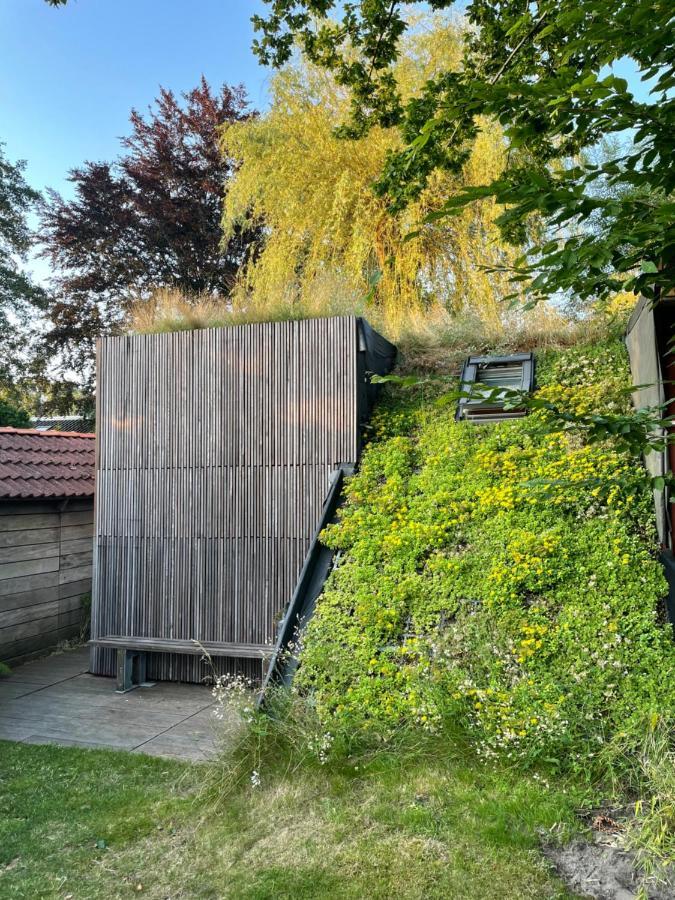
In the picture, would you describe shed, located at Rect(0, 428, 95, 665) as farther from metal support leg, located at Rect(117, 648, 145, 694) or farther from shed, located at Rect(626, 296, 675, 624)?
shed, located at Rect(626, 296, 675, 624)

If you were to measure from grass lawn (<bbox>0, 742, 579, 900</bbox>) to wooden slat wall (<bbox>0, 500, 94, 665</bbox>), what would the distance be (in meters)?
3.23

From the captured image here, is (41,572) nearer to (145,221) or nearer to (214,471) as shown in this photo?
(214,471)

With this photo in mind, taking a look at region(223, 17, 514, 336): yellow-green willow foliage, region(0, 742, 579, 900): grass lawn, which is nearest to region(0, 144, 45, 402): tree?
region(223, 17, 514, 336): yellow-green willow foliage

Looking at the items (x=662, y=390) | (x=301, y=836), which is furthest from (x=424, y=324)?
(x=301, y=836)

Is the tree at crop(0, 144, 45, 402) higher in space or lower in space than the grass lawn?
higher

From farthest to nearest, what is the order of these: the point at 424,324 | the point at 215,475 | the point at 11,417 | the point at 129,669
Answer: the point at 11,417 < the point at 424,324 < the point at 215,475 < the point at 129,669

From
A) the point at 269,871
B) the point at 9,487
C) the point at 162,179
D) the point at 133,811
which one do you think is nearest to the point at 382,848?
the point at 269,871

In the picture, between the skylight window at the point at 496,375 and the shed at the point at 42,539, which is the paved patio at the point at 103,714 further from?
the skylight window at the point at 496,375

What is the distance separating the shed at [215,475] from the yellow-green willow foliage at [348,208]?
10.1 feet

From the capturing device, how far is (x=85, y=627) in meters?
7.23

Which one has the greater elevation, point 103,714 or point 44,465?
point 44,465

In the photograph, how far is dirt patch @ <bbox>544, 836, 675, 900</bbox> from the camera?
7.41 feet

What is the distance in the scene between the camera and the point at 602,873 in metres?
2.36

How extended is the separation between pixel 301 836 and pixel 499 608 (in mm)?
1708
